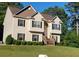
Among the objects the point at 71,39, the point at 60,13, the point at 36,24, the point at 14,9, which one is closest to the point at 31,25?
the point at 36,24

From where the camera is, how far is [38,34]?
5.93 meters

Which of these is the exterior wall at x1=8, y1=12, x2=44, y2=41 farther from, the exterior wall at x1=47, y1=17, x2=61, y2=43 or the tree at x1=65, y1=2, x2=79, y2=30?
the tree at x1=65, y1=2, x2=79, y2=30

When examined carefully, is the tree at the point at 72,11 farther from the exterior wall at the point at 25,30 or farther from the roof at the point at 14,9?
the roof at the point at 14,9

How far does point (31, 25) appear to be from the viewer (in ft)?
19.5

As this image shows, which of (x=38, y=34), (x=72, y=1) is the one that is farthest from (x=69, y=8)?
(x=38, y=34)

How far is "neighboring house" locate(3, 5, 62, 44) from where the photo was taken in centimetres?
588

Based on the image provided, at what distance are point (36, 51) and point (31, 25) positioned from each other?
46cm

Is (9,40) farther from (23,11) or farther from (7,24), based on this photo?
(23,11)

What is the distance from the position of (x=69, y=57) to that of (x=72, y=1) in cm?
91

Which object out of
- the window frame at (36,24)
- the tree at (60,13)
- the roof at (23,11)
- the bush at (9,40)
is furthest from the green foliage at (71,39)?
the bush at (9,40)

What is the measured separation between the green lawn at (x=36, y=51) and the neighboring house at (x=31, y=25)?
15 cm

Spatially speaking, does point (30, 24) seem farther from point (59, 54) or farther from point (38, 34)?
point (59, 54)

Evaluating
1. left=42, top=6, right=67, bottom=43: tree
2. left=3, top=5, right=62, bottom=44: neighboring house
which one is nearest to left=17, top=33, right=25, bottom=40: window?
left=3, top=5, right=62, bottom=44: neighboring house

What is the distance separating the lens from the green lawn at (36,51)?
574 cm
